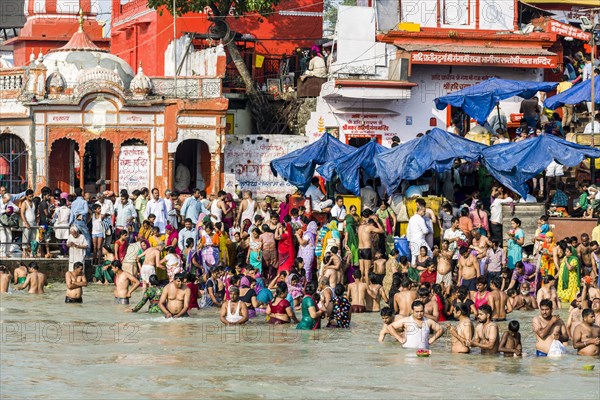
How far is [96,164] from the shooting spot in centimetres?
2997

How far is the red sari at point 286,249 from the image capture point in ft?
76.5

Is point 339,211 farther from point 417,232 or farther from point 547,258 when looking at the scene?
point 547,258

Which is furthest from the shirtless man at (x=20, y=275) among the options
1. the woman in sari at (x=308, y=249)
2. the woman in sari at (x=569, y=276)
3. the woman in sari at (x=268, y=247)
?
the woman in sari at (x=569, y=276)

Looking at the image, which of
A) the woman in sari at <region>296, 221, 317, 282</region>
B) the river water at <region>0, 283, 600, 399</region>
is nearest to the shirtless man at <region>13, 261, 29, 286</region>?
the river water at <region>0, 283, 600, 399</region>

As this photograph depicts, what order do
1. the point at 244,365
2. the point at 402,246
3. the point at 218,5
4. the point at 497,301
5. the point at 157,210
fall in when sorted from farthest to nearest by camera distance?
the point at 218,5, the point at 157,210, the point at 402,246, the point at 497,301, the point at 244,365

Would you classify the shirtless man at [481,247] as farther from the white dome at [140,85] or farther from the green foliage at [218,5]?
the green foliage at [218,5]

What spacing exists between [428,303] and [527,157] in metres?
5.11

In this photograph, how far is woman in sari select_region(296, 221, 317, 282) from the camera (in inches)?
908

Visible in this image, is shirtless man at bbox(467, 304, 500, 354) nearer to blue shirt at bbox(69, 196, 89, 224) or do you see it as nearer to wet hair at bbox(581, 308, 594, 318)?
wet hair at bbox(581, 308, 594, 318)

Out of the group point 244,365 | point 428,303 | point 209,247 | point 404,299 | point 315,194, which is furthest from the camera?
point 315,194

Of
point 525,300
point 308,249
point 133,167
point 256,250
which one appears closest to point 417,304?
point 525,300

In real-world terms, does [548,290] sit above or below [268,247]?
below

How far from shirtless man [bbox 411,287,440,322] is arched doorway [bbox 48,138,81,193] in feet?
38.4

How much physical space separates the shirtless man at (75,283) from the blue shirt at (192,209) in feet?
10.7
